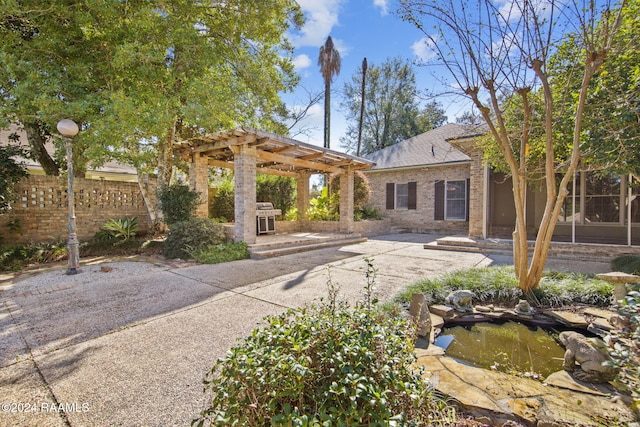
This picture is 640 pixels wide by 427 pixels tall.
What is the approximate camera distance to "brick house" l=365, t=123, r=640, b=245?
8672mm

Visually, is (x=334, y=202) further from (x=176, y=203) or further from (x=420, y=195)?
(x=176, y=203)

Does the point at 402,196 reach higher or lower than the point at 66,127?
lower

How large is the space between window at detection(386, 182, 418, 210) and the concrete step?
197 inches

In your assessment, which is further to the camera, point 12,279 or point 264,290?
point 12,279

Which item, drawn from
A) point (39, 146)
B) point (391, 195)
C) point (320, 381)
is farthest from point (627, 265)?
point (39, 146)

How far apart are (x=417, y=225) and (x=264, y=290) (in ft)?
35.1

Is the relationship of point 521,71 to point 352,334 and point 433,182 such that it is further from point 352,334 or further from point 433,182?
point 433,182

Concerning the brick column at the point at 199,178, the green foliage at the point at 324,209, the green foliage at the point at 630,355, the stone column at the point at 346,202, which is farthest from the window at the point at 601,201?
the brick column at the point at 199,178

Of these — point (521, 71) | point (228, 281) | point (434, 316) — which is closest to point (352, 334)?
point (434, 316)

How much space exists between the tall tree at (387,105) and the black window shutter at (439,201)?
12.0 metres

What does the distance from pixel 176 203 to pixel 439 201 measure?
1051cm

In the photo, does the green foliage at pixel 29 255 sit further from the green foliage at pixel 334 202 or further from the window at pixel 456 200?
the window at pixel 456 200

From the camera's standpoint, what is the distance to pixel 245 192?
7.41m

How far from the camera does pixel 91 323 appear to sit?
3236mm
